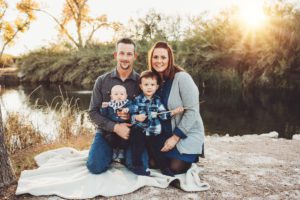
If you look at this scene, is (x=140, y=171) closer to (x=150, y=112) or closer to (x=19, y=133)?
(x=150, y=112)

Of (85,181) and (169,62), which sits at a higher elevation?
(169,62)

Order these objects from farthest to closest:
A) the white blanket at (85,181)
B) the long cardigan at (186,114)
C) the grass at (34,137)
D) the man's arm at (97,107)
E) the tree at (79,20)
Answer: the tree at (79,20) < the grass at (34,137) < the man's arm at (97,107) < the long cardigan at (186,114) < the white blanket at (85,181)

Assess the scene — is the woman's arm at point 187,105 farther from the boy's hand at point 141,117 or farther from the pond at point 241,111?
the pond at point 241,111

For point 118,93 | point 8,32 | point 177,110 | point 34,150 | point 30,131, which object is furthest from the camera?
point 8,32

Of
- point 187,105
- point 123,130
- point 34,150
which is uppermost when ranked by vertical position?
point 187,105

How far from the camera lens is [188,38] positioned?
50.2ft

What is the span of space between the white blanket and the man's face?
1.14 m

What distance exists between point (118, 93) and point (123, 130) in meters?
0.41

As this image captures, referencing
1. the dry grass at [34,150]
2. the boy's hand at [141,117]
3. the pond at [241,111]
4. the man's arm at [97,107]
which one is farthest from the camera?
the pond at [241,111]

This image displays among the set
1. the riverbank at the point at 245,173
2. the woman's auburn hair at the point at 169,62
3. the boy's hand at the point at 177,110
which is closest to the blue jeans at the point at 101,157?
the riverbank at the point at 245,173

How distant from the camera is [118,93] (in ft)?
10.8

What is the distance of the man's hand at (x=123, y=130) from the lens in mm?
3180

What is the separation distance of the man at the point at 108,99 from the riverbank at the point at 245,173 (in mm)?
545

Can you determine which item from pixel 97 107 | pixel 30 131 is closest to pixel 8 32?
pixel 30 131
